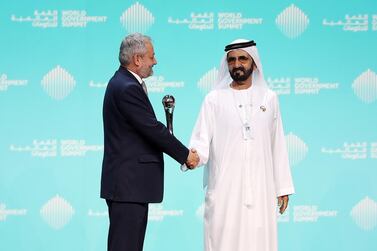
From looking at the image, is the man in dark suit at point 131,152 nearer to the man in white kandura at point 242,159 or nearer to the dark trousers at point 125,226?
the dark trousers at point 125,226

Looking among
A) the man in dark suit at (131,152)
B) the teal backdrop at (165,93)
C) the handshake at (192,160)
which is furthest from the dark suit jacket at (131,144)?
the teal backdrop at (165,93)

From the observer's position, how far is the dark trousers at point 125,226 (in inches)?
150

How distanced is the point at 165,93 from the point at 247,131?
1.47 meters

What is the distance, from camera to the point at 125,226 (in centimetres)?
382

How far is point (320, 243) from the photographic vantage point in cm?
552

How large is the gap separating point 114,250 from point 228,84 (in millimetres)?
1174

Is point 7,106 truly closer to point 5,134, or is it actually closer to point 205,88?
point 5,134

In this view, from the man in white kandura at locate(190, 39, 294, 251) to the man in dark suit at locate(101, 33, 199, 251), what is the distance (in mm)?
313

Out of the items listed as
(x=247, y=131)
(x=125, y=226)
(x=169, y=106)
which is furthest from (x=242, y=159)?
(x=125, y=226)

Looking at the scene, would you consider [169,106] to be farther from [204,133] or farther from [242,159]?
[242,159]

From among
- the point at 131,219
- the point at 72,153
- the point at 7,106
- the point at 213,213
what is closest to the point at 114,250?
the point at 131,219

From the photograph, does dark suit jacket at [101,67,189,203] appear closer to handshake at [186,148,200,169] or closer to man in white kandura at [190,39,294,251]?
handshake at [186,148,200,169]

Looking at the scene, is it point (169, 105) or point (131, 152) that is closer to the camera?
point (131, 152)

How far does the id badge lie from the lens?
13.3ft
